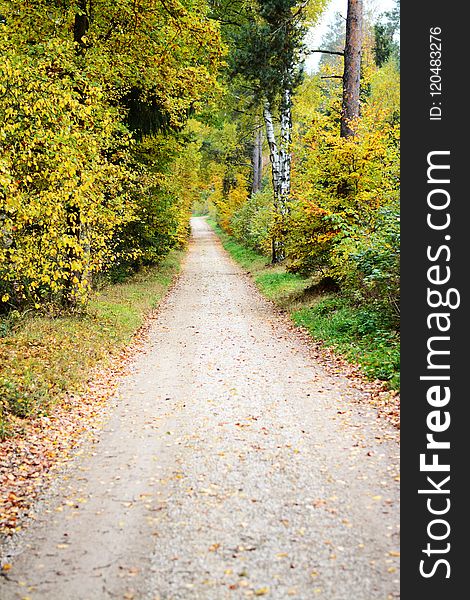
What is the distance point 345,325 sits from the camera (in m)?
12.0

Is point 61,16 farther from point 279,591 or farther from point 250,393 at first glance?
point 279,591

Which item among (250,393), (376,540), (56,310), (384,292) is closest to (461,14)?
(384,292)

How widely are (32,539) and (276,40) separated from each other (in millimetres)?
14519

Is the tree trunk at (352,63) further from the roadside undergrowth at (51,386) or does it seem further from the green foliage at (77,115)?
the roadside undergrowth at (51,386)

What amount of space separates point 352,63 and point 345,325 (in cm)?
701

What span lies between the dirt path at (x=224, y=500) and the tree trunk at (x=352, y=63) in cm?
754

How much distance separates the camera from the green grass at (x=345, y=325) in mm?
9297

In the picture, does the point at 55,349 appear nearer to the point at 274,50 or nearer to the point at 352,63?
the point at 352,63

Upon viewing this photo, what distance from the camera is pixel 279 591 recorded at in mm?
4094

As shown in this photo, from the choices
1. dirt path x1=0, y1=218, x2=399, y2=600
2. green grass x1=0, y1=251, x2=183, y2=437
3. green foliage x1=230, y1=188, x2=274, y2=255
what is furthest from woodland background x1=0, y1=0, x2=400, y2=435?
green foliage x1=230, y1=188, x2=274, y2=255

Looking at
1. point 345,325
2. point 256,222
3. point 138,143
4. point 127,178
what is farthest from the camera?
point 256,222

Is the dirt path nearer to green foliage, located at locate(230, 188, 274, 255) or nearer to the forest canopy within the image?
the forest canopy

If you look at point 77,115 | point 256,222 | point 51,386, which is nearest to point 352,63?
point 77,115

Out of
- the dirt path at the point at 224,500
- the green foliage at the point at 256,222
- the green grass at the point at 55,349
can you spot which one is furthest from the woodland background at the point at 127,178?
the green foliage at the point at 256,222
